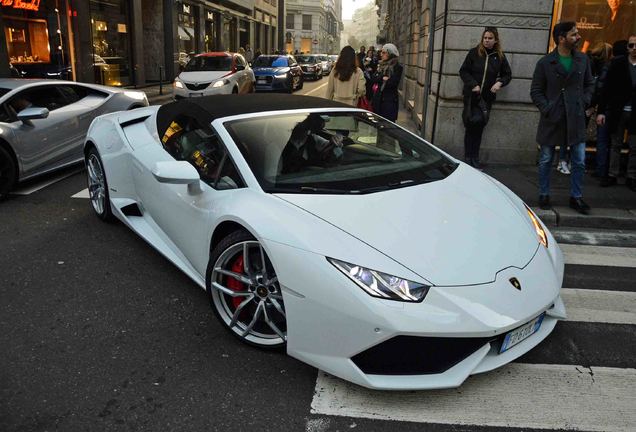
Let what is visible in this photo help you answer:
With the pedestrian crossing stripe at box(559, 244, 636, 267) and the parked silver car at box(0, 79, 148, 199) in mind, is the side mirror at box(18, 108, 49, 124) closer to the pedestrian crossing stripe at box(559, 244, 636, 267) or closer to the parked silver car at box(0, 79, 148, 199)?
the parked silver car at box(0, 79, 148, 199)

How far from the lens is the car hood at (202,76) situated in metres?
16.2

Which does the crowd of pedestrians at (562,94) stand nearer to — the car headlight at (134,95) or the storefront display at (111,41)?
the car headlight at (134,95)

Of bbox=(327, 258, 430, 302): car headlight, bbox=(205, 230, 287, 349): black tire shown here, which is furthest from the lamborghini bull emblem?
bbox=(205, 230, 287, 349): black tire

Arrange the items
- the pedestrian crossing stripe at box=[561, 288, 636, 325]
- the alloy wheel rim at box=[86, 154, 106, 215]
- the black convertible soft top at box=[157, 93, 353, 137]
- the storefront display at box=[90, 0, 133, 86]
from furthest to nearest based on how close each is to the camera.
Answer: the storefront display at box=[90, 0, 133, 86], the alloy wheel rim at box=[86, 154, 106, 215], the black convertible soft top at box=[157, 93, 353, 137], the pedestrian crossing stripe at box=[561, 288, 636, 325]

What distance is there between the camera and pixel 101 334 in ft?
11.0

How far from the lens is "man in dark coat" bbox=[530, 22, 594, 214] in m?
5.81

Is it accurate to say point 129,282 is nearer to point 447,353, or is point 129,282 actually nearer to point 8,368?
point 8,368

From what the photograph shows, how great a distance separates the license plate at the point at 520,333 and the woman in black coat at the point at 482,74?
5300 millimetres

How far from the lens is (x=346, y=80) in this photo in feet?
26.2

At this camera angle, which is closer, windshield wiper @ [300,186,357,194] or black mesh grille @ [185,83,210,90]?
windshield wiper @ [300,186,357,194]

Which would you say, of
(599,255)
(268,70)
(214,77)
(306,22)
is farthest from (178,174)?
(306,22)

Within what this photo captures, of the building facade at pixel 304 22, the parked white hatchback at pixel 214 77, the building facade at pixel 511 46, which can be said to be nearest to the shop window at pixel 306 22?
the building facade at pixel 304 22

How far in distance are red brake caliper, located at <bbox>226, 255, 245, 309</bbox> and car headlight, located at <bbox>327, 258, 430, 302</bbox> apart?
0.81m

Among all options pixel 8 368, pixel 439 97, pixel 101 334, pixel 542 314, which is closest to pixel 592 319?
pixel 542 314
